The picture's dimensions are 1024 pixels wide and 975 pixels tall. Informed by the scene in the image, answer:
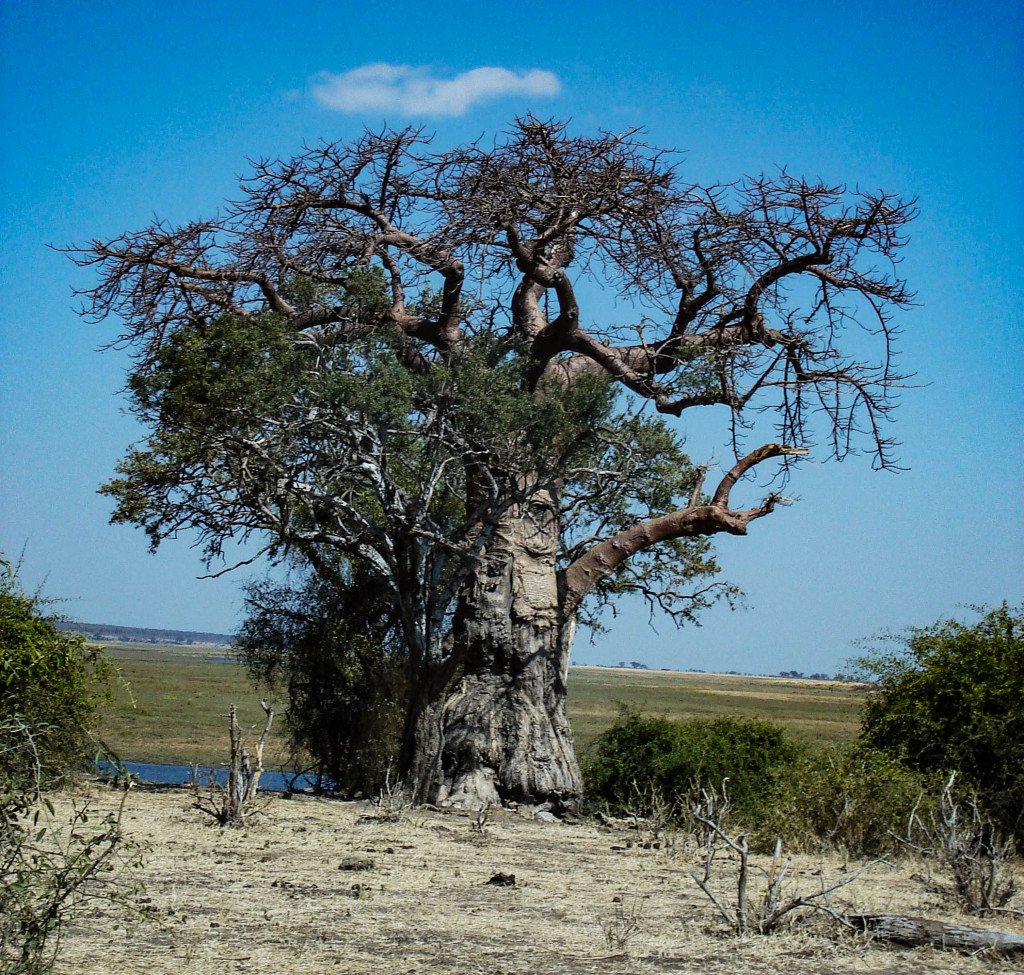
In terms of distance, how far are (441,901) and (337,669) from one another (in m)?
6.38

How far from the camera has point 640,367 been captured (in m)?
12.4

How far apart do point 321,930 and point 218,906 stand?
744 mm

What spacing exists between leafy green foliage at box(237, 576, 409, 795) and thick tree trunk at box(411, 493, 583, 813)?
38.4 inches

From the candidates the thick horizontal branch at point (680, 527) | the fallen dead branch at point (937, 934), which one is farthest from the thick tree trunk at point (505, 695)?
the fallen dead branch at point (937, 934)

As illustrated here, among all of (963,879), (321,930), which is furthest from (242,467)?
(963,879)

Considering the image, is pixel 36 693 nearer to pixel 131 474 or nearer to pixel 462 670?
pixel 131 474

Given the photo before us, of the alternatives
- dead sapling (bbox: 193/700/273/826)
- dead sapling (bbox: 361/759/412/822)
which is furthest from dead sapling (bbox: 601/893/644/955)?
dead sapling (bbox: 193/700/273/826)

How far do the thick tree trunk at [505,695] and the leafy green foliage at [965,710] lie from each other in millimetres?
3171

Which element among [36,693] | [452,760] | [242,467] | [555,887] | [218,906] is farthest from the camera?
[452,760]

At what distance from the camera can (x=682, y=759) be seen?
41.0 feet

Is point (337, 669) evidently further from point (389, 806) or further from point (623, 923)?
point (623, 923)

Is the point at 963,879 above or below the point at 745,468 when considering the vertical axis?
below

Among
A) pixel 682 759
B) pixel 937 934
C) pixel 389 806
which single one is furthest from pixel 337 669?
pixel 937 934

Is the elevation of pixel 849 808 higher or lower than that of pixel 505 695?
lower
